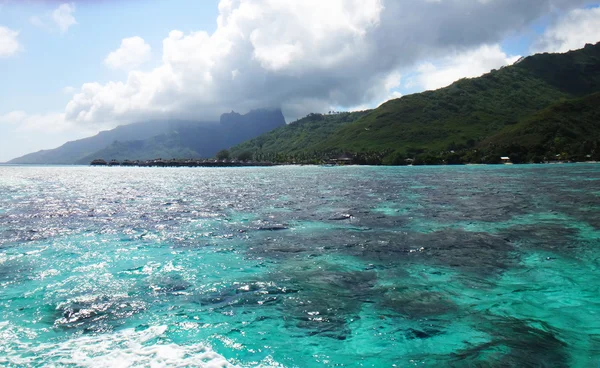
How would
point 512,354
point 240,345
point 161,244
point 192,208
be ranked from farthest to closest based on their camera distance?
point 192,208 → point 161,244 → point 240,345 → point 512,354

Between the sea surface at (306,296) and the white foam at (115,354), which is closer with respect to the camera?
the white foam at (115,354)

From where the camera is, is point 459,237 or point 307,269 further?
point 459,237

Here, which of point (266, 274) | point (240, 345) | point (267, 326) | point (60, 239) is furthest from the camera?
point (60, 239)

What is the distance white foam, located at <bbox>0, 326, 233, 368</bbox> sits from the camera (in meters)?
10.5

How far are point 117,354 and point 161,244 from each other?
1657cm

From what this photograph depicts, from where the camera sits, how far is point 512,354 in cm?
1050

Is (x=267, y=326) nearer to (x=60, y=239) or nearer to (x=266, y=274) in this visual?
(x=266, y=274)

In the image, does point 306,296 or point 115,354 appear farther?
point 306,296

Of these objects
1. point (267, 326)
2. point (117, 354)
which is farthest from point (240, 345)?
point (117, 354)

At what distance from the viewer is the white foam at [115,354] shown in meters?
10.5

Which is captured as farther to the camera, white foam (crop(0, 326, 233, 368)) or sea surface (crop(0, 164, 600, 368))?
sea surface (crop(0, 164, 600, 368))

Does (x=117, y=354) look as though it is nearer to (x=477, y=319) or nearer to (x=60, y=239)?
(x=477, y=319)

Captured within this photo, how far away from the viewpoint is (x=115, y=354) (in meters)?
11.0

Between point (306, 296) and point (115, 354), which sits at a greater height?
point (115, 354)
